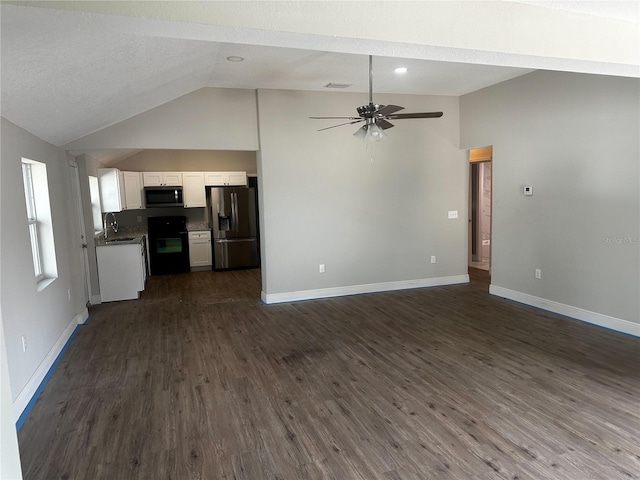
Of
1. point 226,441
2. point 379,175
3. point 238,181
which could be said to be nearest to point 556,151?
point 379,175

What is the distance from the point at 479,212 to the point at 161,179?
6272mm

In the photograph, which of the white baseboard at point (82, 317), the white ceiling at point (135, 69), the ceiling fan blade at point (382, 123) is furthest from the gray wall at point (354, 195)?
Answer: the white baseboard at point (82, 317)

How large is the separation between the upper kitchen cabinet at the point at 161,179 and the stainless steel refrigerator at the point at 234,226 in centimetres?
68

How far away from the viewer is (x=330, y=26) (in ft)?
5.86

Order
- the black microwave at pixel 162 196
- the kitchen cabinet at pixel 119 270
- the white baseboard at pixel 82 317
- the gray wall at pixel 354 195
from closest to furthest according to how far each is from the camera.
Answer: the white baseboard at pixel 82 317 < the gray wall at pixel 354 195 < the kitchen cabinet at pixel 119 270 < the black microwave at pixel 162 196

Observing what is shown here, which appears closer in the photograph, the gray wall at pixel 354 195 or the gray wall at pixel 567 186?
the gray wall at pixel 567 186

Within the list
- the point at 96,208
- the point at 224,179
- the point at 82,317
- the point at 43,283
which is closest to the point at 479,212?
the point at 224,179

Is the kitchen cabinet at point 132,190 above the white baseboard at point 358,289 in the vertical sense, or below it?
above

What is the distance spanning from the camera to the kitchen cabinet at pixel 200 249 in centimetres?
809

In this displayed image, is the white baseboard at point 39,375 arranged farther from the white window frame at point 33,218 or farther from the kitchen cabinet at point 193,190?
the kitchen cabinet at point 193,190

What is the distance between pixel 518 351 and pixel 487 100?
11.6 feet

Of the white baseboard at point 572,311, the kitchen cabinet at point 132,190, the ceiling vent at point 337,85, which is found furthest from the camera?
the kitchen cabinet at point 132,190

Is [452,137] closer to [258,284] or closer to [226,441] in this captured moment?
[258,284]

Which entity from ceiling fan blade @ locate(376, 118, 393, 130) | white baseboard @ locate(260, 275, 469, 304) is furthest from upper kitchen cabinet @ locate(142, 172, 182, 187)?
ceiling fan blade @ locate(376, 118, 393, 130)
